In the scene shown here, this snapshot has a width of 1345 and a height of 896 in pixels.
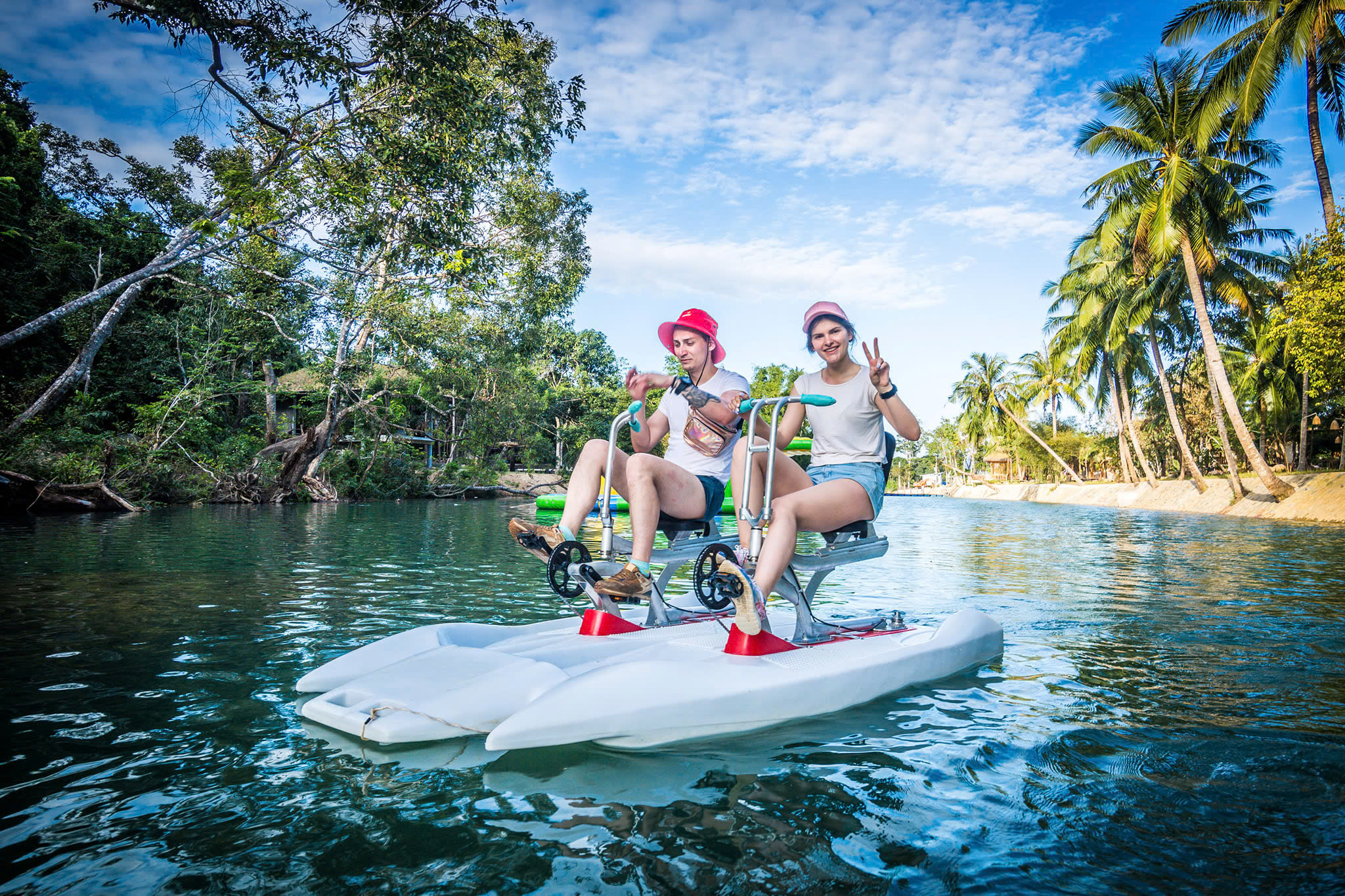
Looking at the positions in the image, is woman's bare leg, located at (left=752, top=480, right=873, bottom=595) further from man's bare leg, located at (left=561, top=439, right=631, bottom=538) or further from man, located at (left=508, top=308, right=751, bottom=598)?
man's bare leg, located at (left=561, top=439, right=631, bottom=538)

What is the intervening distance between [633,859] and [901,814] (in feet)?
3.04

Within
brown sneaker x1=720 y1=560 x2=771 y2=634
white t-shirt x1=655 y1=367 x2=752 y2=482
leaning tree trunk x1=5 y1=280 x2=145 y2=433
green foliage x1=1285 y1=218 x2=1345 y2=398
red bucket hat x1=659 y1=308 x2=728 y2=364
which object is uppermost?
green foliage x1=1285 y1=218 x2=1345 y2=398

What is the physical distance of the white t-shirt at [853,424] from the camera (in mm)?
4309

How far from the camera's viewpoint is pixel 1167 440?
150 ft

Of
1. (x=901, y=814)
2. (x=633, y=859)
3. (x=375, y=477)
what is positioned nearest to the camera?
(x=633, y=859)

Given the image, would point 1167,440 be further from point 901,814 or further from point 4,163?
point 4,163

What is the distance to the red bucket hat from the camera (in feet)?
15.1

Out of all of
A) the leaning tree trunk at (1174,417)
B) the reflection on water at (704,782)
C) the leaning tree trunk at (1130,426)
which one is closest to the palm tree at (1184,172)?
the leaning tree trunk at (1174,417)

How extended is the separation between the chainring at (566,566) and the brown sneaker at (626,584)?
22cm

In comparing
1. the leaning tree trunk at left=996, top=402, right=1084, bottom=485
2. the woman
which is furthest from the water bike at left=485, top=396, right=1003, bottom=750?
the leaning tree trunk at left=996, top=402, right=1084, bottom=485

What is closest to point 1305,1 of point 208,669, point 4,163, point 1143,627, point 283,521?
point 1143,627

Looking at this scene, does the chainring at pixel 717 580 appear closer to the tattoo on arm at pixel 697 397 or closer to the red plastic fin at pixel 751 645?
the red plastic fin at pixel 751 645

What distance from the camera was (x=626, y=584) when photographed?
400 centimetres

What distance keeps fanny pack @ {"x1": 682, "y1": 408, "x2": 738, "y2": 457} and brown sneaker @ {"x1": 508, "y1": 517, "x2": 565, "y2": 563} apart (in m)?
1.02
